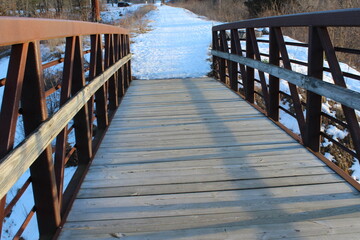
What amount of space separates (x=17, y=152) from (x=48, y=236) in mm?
874

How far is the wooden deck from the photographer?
92.4 inches

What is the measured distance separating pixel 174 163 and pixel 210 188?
2.08 feet

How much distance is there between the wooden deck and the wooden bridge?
1 centimetres

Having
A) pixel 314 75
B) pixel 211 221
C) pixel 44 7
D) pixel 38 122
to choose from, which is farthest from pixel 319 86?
pixel 44 7

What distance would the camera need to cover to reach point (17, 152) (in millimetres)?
1672

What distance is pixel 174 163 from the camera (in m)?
3.48

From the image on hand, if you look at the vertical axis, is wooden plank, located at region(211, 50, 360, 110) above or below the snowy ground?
below

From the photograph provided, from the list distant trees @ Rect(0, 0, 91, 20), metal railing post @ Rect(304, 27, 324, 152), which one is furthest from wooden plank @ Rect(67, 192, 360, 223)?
distant trees @ Rect(0, 0, 91, 20)

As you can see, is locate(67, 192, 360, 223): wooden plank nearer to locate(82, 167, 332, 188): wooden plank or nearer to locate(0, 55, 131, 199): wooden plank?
locate(82, 167, 332, 188): wooden plank

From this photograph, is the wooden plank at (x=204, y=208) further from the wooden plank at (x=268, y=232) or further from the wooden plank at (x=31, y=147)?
the wooden plank at (x=31, y=147)

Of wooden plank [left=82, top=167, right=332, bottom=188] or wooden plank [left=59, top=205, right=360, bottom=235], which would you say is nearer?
wooden plank [left=59, top=205, right=360, bottom=235]

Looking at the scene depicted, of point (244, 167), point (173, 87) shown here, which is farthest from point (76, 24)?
point (173, 87)

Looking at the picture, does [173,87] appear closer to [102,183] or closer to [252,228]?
[102,183]

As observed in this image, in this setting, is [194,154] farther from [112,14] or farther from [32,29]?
[112,14]
